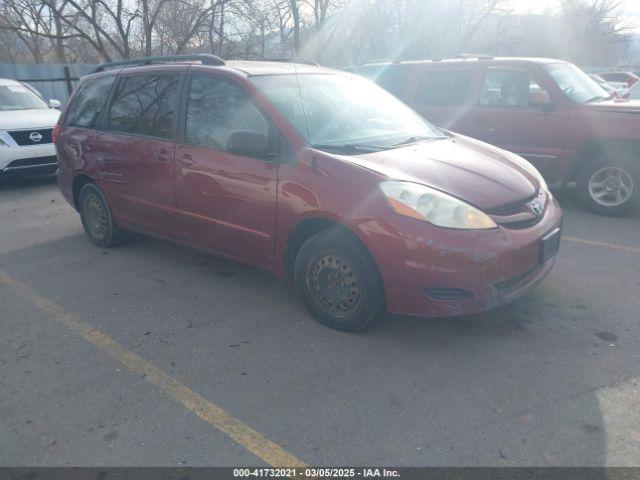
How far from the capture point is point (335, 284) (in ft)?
12.2

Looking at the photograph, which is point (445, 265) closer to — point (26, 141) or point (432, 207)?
point (432, 207)

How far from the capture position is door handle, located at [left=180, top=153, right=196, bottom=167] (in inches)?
176

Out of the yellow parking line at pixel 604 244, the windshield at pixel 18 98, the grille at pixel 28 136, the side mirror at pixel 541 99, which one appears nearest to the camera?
the yellow parking line at pixel 604 244

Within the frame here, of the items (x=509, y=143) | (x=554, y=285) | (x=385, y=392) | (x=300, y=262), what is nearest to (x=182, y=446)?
(x=385, y=392)

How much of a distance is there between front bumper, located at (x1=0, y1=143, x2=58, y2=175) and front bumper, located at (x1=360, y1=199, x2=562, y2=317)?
24.3ft

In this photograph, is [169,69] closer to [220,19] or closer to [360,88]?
[360,88]

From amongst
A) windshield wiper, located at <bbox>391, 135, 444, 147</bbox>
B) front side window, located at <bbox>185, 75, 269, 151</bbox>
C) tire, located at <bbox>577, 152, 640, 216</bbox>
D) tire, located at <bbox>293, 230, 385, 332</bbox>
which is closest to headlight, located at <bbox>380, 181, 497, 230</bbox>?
tire, located at <bbox>293, 230, 385, 332</bbox>

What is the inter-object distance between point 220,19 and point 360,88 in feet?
51.3

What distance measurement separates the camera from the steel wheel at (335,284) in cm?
362

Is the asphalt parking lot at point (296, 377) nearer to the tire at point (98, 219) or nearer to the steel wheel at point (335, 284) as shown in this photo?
the steel wheel at point (335, 284)

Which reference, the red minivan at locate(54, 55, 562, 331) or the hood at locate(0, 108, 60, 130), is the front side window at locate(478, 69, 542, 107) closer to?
the red minivan at locate(54, 55, 562, 331)

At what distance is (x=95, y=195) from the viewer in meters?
5.72

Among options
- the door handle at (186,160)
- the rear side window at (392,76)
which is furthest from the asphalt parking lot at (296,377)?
the rear side window at (392,76)

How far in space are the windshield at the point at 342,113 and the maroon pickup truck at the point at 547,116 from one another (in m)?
2.57
